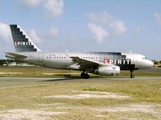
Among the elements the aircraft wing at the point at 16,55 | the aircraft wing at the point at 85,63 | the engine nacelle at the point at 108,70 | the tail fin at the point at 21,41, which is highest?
the tail fin at the point at 21,41

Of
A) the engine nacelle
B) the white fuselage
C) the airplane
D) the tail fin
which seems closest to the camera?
the engine nacelle

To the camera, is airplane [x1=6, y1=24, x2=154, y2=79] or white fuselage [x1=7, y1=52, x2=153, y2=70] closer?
airplane [x1=6, y1=24, x2=154, y2=79]

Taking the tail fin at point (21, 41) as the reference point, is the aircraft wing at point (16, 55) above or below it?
below

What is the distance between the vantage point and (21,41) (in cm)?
3691

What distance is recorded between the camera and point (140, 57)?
36031mm

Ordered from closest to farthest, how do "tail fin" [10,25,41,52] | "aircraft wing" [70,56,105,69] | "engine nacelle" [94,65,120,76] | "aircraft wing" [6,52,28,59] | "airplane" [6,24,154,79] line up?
"engine nacelle" [94,65,120,76], "aircraft wing" [70,56,105,69], "aircraft wing" [6,52,28,59], "airplane" [6,24,154,79], "tail fin" [10,25,41,52]

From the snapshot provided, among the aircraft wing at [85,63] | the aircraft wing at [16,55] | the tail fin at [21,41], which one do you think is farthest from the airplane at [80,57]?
the tail fin at [21,41]

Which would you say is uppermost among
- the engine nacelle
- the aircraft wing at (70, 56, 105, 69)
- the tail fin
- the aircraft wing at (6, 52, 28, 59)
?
the tail fin

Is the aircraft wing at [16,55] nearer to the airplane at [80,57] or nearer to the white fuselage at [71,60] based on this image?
the airplane at [80,57]

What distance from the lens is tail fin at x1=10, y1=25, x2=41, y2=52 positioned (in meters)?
36.7

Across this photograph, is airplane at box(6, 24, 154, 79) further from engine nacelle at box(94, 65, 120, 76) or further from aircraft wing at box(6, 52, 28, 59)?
engine nacelle at box(94, 65, 120, 76)

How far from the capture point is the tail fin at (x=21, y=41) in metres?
36.7

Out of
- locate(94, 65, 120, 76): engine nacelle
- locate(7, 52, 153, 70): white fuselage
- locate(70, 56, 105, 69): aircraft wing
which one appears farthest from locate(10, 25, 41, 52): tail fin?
locate(94, 65, 120, 76): engine nacelle

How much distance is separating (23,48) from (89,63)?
9.89 m
